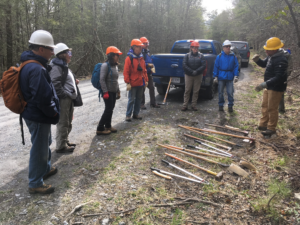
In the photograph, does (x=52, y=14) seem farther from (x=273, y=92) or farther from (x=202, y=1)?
(x=202, y=1)

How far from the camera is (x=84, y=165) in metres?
4.01

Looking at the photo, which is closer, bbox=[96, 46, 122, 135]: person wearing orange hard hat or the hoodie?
bbox=[96, 46, 122, 135]: person wearing orange hard hat

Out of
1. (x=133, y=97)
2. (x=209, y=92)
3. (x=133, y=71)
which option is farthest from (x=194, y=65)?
(x=133, y=97)

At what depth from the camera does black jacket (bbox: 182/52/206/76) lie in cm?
696

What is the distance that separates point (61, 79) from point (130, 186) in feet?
7.24

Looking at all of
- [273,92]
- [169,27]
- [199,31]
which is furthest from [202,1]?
[273,92]

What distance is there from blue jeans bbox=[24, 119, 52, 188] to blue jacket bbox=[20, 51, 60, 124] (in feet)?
0.44

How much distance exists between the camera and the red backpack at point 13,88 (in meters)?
2.72

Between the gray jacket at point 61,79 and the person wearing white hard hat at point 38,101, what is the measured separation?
94 cm

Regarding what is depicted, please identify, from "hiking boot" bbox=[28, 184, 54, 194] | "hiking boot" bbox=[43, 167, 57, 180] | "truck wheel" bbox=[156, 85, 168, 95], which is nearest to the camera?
"hiking boot" bbox=[28, 184, 54, 194]

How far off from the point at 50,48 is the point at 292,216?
3.80 m

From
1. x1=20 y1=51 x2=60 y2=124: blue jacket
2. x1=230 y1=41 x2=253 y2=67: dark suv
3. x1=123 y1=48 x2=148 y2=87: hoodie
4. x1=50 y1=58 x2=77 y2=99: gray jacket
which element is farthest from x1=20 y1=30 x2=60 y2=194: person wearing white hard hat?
x1=230 y1=41 x2=253 y2=67: dark suv

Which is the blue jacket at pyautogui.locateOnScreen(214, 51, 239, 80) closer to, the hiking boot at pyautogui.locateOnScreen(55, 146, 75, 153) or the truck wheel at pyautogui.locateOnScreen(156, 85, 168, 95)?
the truck wheel at pyautogui.locateOnScreen(156, 85, 168, 95)

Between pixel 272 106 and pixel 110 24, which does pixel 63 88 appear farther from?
pixel 110 24
